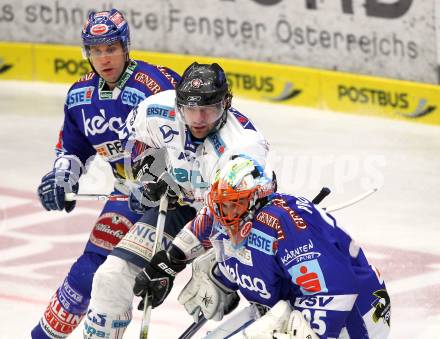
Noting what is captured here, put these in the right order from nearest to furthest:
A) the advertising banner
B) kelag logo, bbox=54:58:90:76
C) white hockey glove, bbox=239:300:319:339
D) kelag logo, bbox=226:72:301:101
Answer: white hockey glove, bbox=239:300:319:339 < the advertising banner < kelag logo, bbox=226:72:301:101 < kelag logo, bbox=54:58:90:76

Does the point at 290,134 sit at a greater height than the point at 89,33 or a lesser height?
lesser

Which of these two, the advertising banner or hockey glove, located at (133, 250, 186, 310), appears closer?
hockey glove, located at (133, 250, 186, 310)

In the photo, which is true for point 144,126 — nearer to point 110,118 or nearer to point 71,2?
point 110,118

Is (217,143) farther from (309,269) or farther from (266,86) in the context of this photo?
A: (266,86)

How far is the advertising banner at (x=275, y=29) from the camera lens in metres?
10.0

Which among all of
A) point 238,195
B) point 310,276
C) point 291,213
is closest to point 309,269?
point 310,276

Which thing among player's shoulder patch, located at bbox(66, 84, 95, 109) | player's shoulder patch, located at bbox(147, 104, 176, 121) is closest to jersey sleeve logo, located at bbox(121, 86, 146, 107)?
player's shoulder patch, located at bbox(66, 84, 95, 109)

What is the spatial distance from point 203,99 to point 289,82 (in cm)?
560

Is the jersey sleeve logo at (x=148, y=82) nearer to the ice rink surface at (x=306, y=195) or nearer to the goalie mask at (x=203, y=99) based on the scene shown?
the goalie mask at (x=203, y=99)

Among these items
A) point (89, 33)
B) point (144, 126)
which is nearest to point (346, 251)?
point (144, 126)

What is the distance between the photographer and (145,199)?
584 centimetres

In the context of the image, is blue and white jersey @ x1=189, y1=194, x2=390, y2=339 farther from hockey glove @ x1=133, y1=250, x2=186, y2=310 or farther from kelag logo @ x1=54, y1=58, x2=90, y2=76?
kelag logo @ x1=54, y1=58, x2=90, y2=76

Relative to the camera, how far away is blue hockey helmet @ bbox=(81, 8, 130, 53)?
598cm

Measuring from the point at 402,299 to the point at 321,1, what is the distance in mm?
4089
